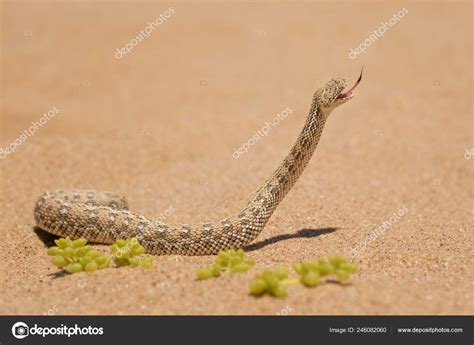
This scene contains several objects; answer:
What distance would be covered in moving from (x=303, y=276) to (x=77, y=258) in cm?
265

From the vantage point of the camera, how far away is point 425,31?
2267 centimetres

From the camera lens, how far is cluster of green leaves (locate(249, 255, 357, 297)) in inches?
234

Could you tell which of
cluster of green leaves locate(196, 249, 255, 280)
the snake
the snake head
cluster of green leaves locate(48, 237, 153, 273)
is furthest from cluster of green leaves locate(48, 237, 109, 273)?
the snake head

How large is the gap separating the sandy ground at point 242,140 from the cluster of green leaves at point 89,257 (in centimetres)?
14

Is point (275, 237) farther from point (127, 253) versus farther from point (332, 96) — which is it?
point (127, 253)

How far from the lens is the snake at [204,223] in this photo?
27.9ft

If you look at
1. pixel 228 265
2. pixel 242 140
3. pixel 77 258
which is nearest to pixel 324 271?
pixel 228 265

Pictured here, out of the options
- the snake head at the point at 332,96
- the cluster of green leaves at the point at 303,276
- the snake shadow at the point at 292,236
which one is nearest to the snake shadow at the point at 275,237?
the snake shadow at the point at 292,236

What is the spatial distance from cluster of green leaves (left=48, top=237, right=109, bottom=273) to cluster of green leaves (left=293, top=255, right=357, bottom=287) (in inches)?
90.9

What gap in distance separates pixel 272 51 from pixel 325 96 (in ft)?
44.2

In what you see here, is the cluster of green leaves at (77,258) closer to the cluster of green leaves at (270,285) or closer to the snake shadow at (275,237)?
the cluster of green leaves at (270,285)

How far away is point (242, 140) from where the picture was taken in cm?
1543

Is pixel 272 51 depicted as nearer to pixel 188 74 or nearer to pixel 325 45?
pixel 325 45
